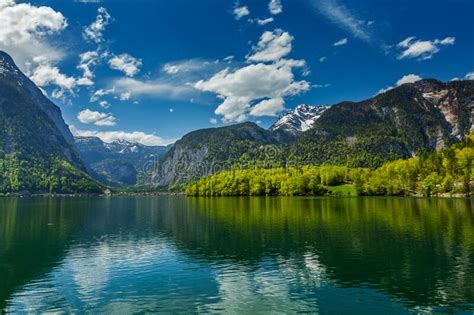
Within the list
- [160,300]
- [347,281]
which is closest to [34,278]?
[160,300]

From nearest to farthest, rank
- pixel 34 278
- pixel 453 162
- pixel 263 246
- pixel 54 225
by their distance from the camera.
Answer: pixel 34 278 < pixel 263 246 < pixel 54 225 < pixel 453 162

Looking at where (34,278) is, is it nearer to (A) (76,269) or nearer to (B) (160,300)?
(A) (76,269)

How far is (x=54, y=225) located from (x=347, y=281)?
8083 centimetres

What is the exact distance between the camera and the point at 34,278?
4250 centimetres

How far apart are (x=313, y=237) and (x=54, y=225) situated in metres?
66.9

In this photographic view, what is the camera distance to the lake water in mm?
32625

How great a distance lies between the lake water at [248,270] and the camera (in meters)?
32.6

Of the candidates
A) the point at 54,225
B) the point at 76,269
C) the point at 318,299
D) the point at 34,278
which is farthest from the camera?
the point at 54,225

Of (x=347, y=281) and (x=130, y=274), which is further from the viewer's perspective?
(x=130, y=274)

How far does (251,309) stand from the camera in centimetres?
3109

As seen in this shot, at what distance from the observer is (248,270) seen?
44.2 metres

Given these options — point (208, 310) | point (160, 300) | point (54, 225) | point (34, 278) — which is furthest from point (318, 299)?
point (54, 225)

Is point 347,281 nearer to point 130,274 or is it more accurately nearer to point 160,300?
point 160,300

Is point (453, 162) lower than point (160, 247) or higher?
higher
